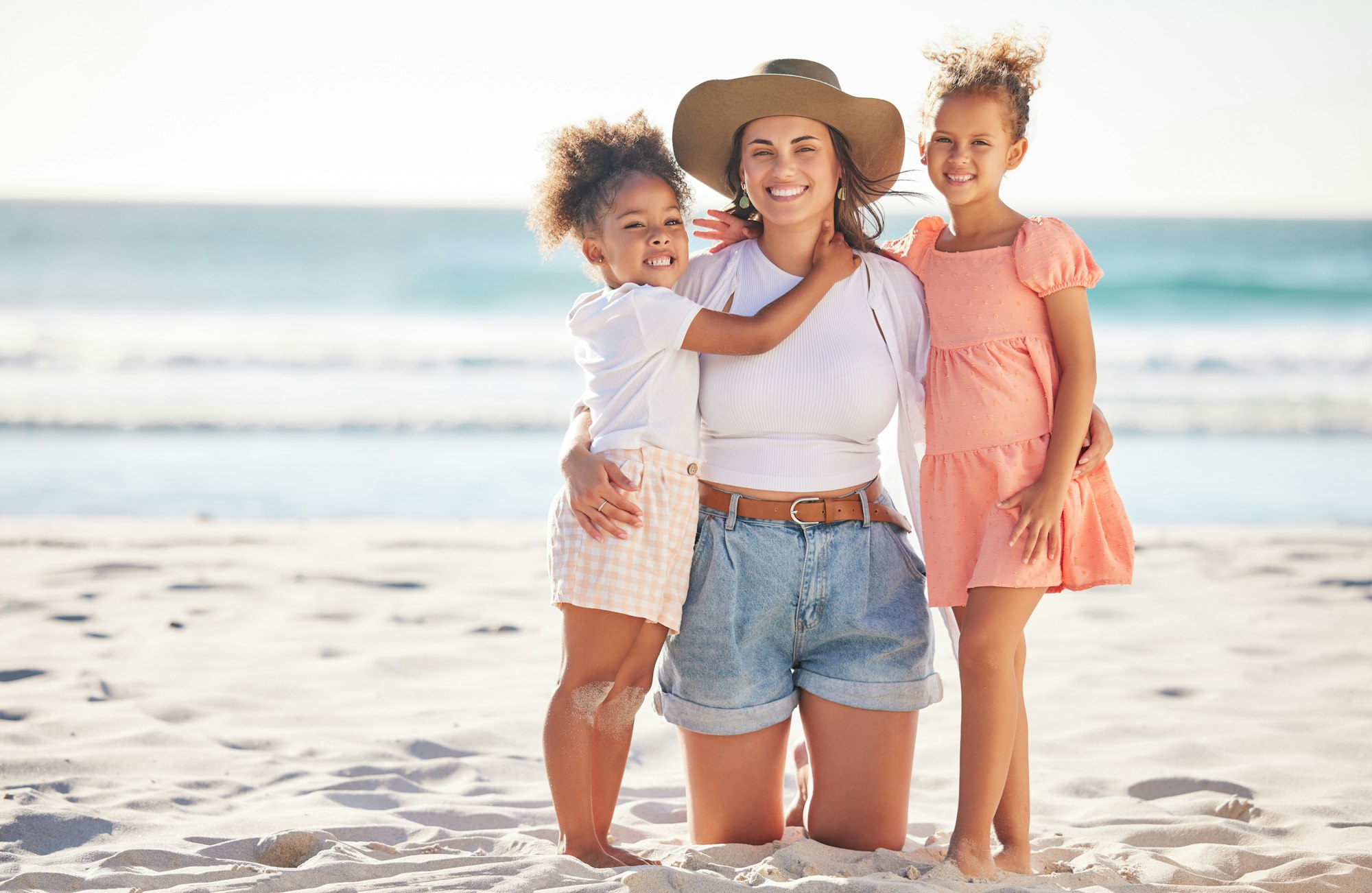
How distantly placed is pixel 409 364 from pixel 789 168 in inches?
499

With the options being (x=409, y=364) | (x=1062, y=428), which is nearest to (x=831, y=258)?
(x=1062, y=428)

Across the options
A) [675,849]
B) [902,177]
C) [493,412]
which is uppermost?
[902,177]

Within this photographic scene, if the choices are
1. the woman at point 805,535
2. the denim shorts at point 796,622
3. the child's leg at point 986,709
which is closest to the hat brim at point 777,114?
the woman at point 805,535

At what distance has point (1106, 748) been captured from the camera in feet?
12.6

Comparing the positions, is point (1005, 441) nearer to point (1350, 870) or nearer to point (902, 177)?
point (902, 177)

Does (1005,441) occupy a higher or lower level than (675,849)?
higher

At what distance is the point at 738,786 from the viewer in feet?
9.89

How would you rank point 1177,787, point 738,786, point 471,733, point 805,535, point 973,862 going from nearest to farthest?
point 973,862
point 805,535
point 738,786
point 1177,787
point 471,733

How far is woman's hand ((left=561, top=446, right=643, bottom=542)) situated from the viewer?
2.74m

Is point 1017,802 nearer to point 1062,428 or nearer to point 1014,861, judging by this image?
point 1014,861

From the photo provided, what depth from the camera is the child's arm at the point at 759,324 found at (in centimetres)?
280

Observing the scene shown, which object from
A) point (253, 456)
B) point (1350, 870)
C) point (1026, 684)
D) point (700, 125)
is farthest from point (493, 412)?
point (1350, 870)

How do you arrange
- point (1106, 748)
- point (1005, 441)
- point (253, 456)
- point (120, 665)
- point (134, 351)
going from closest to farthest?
point (1005, 441), point (1106, 748), point (120, 665), point (253, 456), point (134, 351)

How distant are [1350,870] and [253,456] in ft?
28.0
